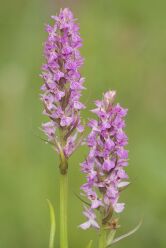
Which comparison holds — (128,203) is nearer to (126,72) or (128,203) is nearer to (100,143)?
(126,72)

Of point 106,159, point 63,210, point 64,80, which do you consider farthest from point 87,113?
point 106,159

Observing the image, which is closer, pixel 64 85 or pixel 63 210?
pixel 64 85

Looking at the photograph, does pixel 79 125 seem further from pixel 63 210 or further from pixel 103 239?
pixel 103 239

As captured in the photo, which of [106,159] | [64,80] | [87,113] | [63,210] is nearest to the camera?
[106,159]

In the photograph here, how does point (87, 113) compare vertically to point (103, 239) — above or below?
above

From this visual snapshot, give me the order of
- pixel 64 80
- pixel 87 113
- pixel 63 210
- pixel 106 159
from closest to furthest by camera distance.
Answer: pixel 106 159 < pixel 64 80 < pixel 63 210 < pixel 87 113

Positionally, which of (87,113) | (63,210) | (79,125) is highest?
(87,113)

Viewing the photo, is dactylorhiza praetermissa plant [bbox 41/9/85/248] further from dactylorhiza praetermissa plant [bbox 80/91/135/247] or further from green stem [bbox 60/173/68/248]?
dactylorhiza praetermissa plant [bbox 80/91/135/247]
